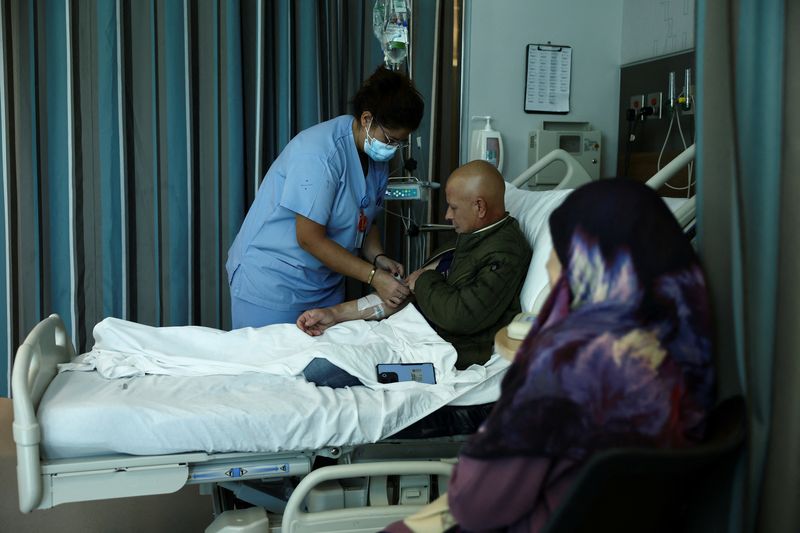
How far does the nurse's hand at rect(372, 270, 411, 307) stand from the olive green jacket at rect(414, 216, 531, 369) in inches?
4.4

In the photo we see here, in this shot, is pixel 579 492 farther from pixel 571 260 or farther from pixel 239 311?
pixel 239 311

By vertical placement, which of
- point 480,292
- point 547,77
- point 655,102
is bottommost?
point 480,292

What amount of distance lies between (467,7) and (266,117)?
3.46ft

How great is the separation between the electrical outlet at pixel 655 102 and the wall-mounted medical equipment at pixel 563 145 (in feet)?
0.96

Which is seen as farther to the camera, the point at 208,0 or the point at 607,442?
the point at 208,0

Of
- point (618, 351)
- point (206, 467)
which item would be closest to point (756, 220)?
point (618, 351)

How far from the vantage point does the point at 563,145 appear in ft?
11.3

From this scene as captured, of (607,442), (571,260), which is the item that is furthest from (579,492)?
(571,260)

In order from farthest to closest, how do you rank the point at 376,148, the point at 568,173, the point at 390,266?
the point at 568,173, the point at 390,266, the point at 376,148

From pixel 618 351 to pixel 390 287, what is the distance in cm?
142

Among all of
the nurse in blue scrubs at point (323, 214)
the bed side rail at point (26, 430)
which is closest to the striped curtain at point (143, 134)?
the nurse in blue scrubs at point (323, 214)

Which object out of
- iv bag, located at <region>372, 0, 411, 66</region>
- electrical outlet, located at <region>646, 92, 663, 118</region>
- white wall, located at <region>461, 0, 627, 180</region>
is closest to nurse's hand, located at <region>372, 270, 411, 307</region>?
iv bag, located at <region>372, 0, 411, 66</region>

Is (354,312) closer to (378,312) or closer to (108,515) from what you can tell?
(378,312)

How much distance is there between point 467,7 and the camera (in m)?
3.29
